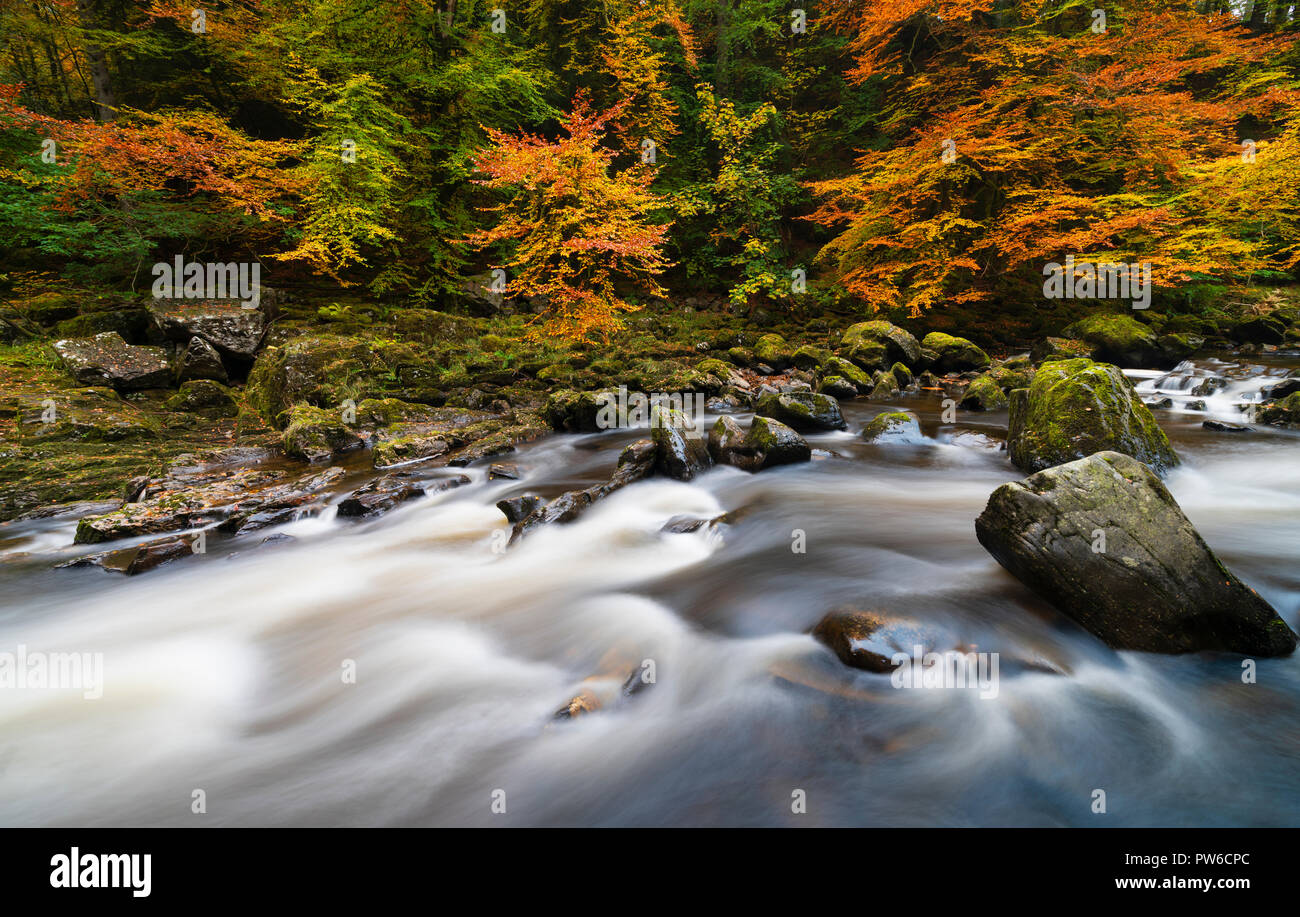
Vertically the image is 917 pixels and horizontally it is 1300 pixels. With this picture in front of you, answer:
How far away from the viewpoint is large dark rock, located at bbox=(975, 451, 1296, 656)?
9.85 feet

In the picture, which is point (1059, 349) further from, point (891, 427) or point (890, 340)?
point (891, 427)

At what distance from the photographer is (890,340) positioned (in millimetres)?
13500

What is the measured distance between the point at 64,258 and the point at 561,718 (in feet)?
55.8

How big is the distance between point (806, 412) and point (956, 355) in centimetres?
754

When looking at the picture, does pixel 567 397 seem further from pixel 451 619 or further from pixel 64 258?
pixel 64 258

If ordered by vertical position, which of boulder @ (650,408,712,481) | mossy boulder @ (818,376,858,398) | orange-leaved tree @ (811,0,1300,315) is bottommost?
boulder @ (650,408,712,481)

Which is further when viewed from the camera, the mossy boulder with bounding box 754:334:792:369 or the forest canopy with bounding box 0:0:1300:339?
the mossy boulder with bounding box 754:334:792:369

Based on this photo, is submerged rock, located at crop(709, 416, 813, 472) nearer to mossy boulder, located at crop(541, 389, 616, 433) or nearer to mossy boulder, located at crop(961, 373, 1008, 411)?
mossy boulder, located at crop(541, 389, 616, 433)

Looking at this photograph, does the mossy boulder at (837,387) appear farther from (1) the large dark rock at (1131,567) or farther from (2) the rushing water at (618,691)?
(1) the large dark rock at (1131,567)

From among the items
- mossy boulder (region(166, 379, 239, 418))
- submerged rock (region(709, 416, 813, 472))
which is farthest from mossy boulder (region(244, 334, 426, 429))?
submerged rock (region(709, 416, 813, 472))

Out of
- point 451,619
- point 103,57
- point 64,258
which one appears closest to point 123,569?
point 451,619

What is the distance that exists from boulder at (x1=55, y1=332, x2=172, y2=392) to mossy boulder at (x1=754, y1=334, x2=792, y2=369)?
1260 cm

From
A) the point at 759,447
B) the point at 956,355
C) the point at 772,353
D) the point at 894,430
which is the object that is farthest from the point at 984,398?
the point at 759,447

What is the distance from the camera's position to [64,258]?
12.1m
